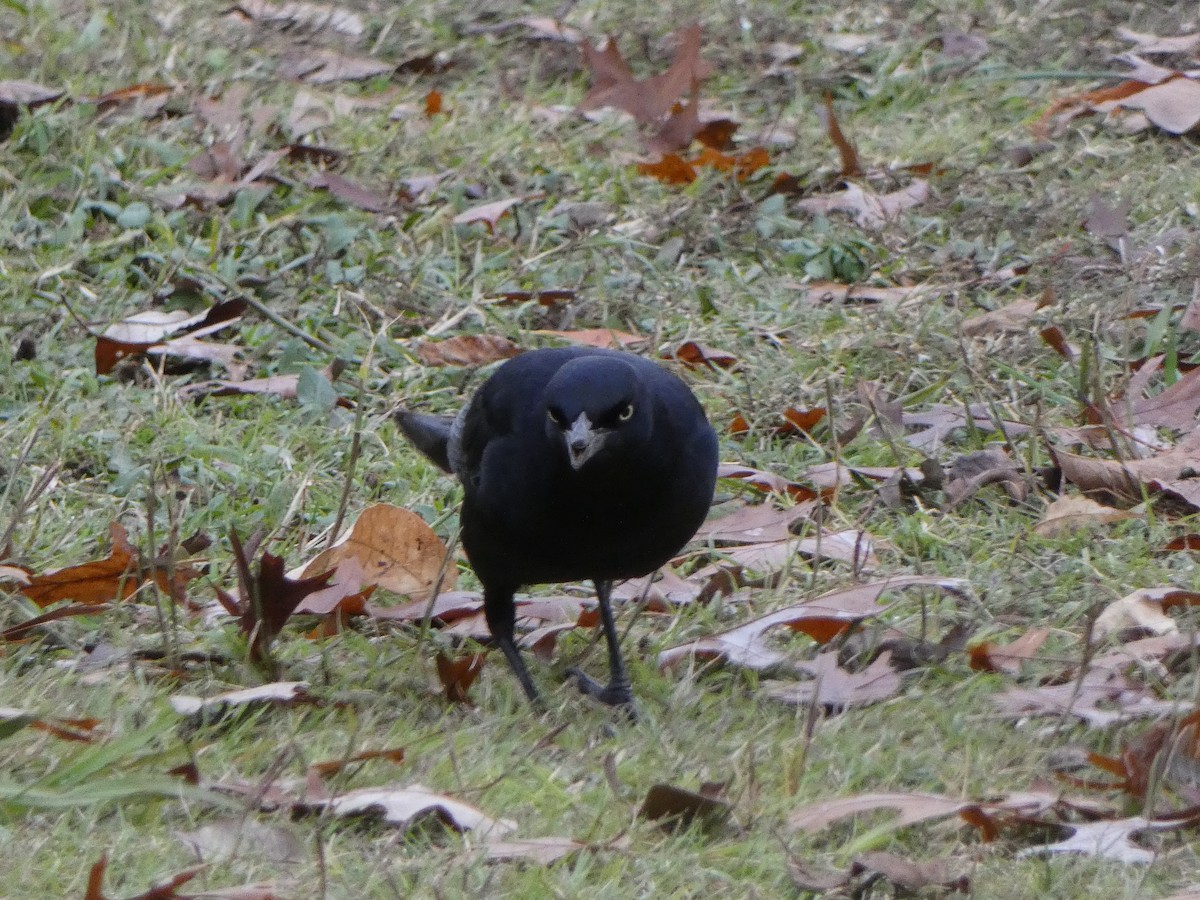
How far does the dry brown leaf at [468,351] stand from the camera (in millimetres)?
5727

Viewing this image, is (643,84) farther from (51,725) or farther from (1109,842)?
(1109,842)

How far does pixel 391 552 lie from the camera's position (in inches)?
175

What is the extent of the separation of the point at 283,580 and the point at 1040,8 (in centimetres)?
581

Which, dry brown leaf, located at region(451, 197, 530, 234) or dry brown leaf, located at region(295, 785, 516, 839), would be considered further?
dry brown leaf, located at region(451, 197, 530, 234)

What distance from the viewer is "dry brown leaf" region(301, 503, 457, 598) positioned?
4383 mm

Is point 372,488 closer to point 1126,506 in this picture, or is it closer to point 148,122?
point 1126,506

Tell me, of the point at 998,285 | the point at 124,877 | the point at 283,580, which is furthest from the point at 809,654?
the point at 998,285

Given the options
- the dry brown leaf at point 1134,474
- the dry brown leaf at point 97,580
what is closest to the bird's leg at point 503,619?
the dry brown leaf at point 97,580

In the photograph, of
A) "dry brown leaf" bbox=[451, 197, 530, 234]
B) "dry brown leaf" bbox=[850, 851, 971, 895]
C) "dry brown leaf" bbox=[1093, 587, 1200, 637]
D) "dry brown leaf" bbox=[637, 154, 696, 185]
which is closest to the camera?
"dry brown leaf" bbox=[850, 851, 971, 895]

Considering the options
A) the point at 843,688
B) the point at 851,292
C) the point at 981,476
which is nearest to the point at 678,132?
the point at 851,292

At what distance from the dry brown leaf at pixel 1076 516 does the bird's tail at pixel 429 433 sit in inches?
59.8

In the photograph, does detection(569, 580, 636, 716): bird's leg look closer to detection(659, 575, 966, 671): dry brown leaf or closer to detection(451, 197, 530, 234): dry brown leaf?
detection(659, 575, 966, 671): dry brown leaf

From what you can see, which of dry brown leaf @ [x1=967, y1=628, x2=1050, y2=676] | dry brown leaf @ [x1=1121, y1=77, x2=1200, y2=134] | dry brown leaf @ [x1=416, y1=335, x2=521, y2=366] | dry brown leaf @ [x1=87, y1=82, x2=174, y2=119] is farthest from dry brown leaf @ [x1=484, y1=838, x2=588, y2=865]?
dry brown leaf @ [x1=1121, y1=77, x2=1200, y2=134]

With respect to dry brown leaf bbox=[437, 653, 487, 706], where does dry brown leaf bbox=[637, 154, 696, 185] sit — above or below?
below
